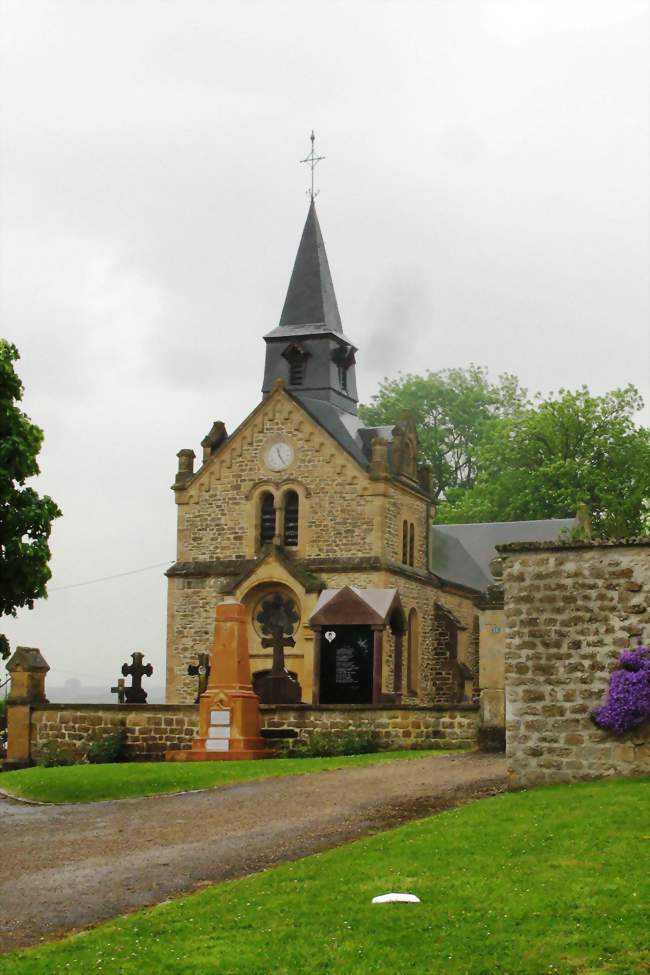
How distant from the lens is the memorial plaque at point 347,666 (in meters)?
32.7

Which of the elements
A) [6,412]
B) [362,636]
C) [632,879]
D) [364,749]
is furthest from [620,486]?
[632,879]

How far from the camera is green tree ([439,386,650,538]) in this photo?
55.7 m

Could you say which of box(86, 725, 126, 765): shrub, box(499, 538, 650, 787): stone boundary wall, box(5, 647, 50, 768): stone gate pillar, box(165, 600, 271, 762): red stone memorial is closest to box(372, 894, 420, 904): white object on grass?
box(499, 538, 650, 787): stone boundary wall

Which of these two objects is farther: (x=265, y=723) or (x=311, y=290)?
(x=311, y=290)

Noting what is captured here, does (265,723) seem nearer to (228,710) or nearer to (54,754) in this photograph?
(228,710)

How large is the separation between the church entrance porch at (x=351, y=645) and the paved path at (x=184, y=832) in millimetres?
9487

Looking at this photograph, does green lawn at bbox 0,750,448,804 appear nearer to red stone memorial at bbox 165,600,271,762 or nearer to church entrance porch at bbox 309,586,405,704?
red stone memorial at bbox 165,600,271,762

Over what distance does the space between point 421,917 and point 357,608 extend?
22612 mm

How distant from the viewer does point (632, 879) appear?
1106cm

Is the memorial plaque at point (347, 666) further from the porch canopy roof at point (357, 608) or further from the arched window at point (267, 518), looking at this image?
the arched window at point (267, 518)

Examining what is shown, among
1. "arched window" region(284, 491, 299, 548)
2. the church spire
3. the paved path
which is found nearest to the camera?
the paved path

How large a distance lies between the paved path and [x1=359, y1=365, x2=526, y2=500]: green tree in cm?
4903

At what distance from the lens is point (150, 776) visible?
22953mm

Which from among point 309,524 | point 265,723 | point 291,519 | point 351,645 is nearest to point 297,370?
point 291,519
